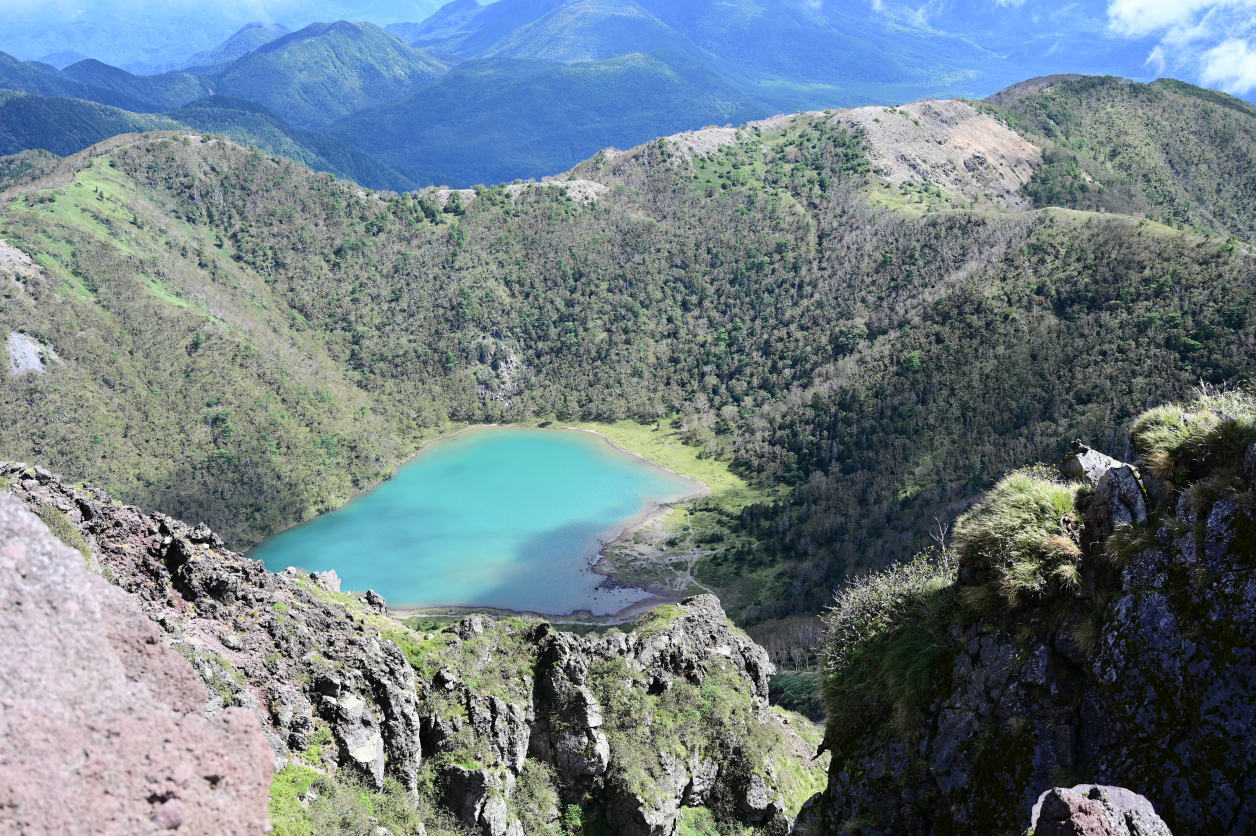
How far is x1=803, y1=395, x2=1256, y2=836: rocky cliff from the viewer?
9820 mm

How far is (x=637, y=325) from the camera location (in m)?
162

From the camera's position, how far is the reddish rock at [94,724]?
19.0 ft

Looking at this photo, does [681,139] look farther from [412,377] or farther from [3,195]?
[3,195]

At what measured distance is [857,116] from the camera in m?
183

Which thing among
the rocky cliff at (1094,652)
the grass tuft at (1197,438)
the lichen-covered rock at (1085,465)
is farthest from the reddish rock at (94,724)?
the lichen-covered rock at (1085,465)

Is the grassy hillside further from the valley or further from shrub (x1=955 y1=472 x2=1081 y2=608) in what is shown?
shrub (x1=955 y1=472 x2=1081 y2=608)

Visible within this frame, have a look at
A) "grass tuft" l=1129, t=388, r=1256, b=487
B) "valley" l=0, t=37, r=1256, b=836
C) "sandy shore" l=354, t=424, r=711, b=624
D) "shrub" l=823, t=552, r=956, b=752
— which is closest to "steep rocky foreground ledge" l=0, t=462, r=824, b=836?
"valley" l=0, t=37, r=1256, b=836

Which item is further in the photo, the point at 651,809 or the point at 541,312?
the point at 541,312

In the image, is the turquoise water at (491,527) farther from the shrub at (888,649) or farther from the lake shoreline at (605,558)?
the shrub at (888,649)

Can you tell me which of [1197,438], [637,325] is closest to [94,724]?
[1197,438]

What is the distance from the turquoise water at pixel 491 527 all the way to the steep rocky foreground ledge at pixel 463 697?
165 feet

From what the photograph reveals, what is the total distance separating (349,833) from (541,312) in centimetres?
15406

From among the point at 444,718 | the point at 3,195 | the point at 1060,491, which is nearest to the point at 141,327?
the point at 3,195

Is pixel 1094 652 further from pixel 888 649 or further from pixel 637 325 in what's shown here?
pixel 637 325
